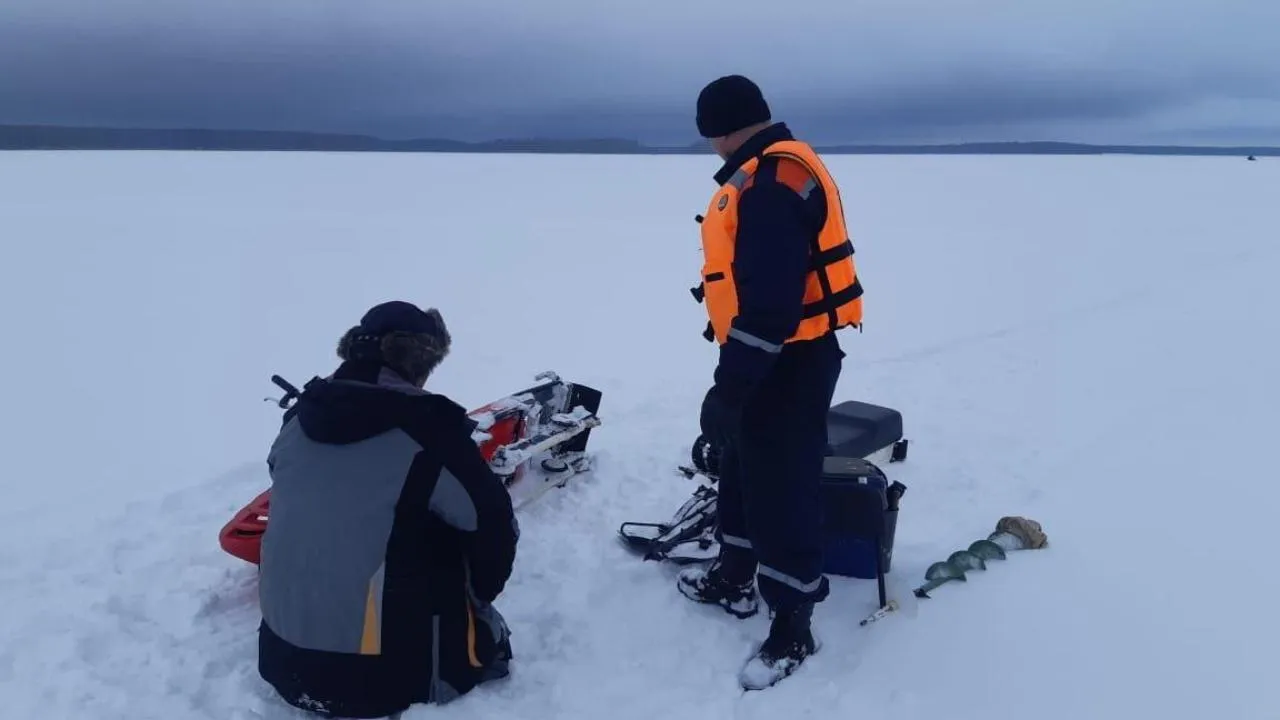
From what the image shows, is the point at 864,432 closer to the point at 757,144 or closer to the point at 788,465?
the point at 788,465

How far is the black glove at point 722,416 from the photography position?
7.98 feet

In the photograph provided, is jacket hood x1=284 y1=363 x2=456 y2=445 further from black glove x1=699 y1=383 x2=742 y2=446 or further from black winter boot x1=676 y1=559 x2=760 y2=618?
black winter boot x1=676 y1=559 x2=760 y2=618

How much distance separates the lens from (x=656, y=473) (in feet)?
14.0

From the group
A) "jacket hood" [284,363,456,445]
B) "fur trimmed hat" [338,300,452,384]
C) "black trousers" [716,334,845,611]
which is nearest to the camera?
"jacket hood" [284,363,456,445]

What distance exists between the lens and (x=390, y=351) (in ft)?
7.43

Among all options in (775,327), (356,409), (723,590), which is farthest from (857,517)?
(356,409)

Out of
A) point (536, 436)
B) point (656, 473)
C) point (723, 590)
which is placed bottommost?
point (656, 473)

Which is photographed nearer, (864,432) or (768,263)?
(768,263)

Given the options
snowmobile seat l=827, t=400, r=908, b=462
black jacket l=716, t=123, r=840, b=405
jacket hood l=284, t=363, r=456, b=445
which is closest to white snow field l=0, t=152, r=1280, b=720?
snowmobile seat l=827, t=400, r=908, b=462

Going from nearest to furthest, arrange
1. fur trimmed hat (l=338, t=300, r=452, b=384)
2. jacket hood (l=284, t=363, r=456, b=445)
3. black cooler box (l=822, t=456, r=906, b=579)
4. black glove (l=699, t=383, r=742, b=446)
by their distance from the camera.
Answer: jacket hood (l=284, t=363, r=456, b=445), fur trimmed hat (l=338, t=300, r=452, b=384), black glove (l=699, t=383, r=742, b=446), black cooler box (l=822, t=456, r=906, b=579)

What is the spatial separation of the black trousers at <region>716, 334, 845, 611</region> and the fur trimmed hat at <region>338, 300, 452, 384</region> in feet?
3.01

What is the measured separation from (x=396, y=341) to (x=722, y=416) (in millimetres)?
888

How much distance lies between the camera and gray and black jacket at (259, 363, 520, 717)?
84.0 inches

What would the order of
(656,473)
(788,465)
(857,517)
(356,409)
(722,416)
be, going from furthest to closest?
(656,473) < (857,517) < (788,465) < (722,416) < (356,409)
